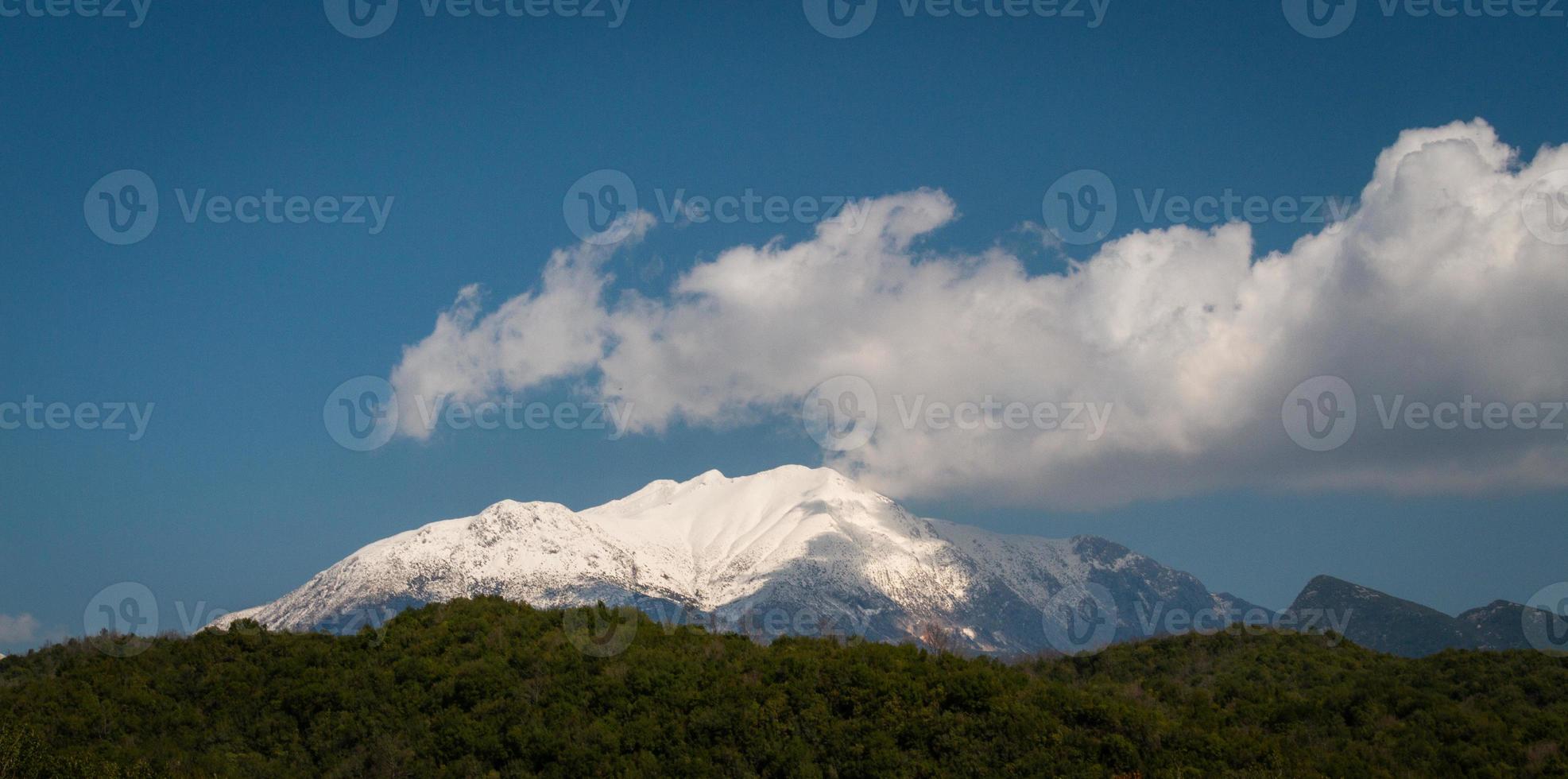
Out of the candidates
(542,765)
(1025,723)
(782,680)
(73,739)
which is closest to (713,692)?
(782,680)

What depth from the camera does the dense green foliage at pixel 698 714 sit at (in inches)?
1829

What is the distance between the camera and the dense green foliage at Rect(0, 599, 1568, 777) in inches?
1829

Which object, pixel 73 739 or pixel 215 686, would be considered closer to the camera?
pixel 73 739

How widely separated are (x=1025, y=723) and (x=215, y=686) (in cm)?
3634

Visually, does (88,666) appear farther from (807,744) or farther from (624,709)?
(807,744)

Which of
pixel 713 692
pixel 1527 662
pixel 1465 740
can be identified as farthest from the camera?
pixel 1527 662

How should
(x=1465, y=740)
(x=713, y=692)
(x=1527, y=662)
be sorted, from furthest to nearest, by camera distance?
(x=1527, y=662), (x=713, y=692), (x=1465, y=740)

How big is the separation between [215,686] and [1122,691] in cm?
4252

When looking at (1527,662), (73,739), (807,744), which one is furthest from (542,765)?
(1527,662)

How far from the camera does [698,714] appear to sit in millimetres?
49000

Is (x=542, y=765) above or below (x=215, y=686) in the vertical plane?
below

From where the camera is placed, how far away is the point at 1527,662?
5388 cm

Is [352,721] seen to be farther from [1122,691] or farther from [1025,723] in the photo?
[1122,691]

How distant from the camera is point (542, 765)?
47.0m
